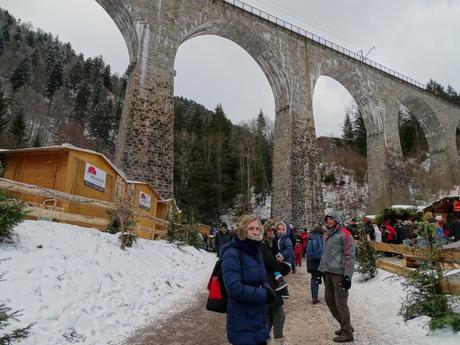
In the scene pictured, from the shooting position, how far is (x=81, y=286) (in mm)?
4539

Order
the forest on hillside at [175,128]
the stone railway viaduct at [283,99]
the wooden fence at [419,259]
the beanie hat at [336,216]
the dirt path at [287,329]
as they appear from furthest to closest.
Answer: the forest on hillside at [175,128]
the stone railway viaduct at [283,99]
the beanie hat at [336,216]
the wooden fence at [419,259]
the dirt path at [287,329]

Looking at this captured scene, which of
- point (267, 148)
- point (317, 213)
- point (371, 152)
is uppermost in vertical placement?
point (267, 148)

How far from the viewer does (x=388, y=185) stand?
25094 mm

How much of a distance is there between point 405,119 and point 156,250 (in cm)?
4491

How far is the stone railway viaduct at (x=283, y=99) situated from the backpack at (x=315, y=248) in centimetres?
970

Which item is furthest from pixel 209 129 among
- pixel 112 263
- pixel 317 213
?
pixel 112 263

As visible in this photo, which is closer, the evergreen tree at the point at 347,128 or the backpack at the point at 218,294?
the backpack at the point at 218,294

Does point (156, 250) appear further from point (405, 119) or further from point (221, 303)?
point (405, 119)

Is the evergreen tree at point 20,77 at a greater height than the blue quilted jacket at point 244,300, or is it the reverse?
the evergreen tree at point 20,77

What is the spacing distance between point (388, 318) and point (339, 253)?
1.55 metres

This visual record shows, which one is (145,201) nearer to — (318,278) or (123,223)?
(123,223)

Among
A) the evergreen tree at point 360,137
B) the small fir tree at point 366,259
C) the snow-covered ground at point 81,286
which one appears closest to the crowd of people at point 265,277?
the snow-covered ground at point 81,286

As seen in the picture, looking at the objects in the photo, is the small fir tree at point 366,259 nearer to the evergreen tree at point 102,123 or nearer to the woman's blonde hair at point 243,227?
the woman's blonde hair at point 243,227

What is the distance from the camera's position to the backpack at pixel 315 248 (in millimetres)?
5883
